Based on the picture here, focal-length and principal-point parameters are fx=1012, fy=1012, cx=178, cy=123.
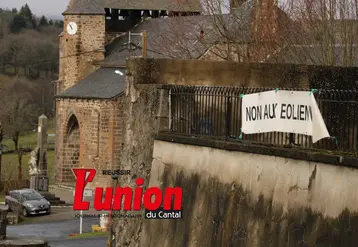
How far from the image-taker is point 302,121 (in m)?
13.3

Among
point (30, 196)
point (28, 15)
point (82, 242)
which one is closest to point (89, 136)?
point (30, 196)

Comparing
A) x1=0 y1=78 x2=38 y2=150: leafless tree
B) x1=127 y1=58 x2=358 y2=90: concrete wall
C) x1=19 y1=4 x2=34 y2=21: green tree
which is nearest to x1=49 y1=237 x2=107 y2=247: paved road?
x1=127 y1=58 x2=358 y2=90: concrete wall

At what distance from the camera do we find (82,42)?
184 ft

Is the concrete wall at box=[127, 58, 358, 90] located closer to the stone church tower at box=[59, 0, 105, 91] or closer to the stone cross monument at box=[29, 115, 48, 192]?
the stone cross monument at box=[29, 115, 48, 192]

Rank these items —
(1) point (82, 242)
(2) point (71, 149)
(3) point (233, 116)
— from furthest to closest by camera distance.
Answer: (2) point (71, 149)
(1) point (82, 242)
(3) point (233, 116)

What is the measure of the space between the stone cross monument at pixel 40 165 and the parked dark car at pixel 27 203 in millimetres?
5065

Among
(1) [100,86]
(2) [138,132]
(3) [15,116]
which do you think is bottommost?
(3) [15,116]

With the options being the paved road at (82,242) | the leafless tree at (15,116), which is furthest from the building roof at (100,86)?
the leafless tree at (15,116)

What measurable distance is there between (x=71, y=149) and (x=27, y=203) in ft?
48.5

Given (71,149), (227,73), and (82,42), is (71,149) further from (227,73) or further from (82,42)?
(227,73)

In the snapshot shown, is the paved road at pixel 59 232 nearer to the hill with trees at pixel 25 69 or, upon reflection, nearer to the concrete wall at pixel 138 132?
the concrete wall at pixel 138 132

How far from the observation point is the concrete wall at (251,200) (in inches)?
469

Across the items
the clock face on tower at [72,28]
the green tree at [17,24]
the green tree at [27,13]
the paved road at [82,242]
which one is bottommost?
the paved road at [82,242]

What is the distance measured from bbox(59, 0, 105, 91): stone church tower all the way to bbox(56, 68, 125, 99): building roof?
2.37 m
